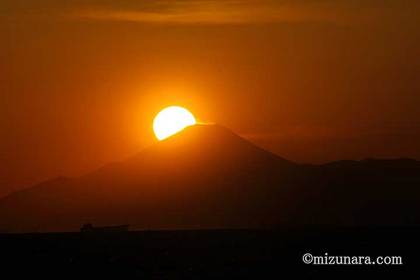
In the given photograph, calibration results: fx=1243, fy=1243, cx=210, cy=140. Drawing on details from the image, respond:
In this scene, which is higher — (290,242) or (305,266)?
(290,242)

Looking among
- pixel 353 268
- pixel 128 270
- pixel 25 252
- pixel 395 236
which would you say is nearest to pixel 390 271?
pixel 353 268

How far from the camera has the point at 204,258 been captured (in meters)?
130

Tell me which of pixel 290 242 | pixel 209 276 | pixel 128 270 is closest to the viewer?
pixel 209 276

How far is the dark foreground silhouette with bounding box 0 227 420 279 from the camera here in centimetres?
10850

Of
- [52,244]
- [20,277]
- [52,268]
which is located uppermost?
[52,244]

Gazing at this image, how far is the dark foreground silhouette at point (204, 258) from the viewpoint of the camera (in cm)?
10850

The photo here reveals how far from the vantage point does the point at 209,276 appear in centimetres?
10569

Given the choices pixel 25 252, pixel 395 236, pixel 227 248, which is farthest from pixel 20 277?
pixel 395 236

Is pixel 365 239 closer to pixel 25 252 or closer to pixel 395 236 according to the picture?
pixel 395 236

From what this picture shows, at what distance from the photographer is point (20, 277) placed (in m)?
106

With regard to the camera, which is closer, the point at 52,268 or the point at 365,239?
the point at 52,268

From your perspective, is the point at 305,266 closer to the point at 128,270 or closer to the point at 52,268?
the point at 128,270

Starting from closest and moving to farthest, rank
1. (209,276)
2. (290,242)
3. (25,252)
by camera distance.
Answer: (209,276) → (25,252) → (290,242)

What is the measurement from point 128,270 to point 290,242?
187 ft
